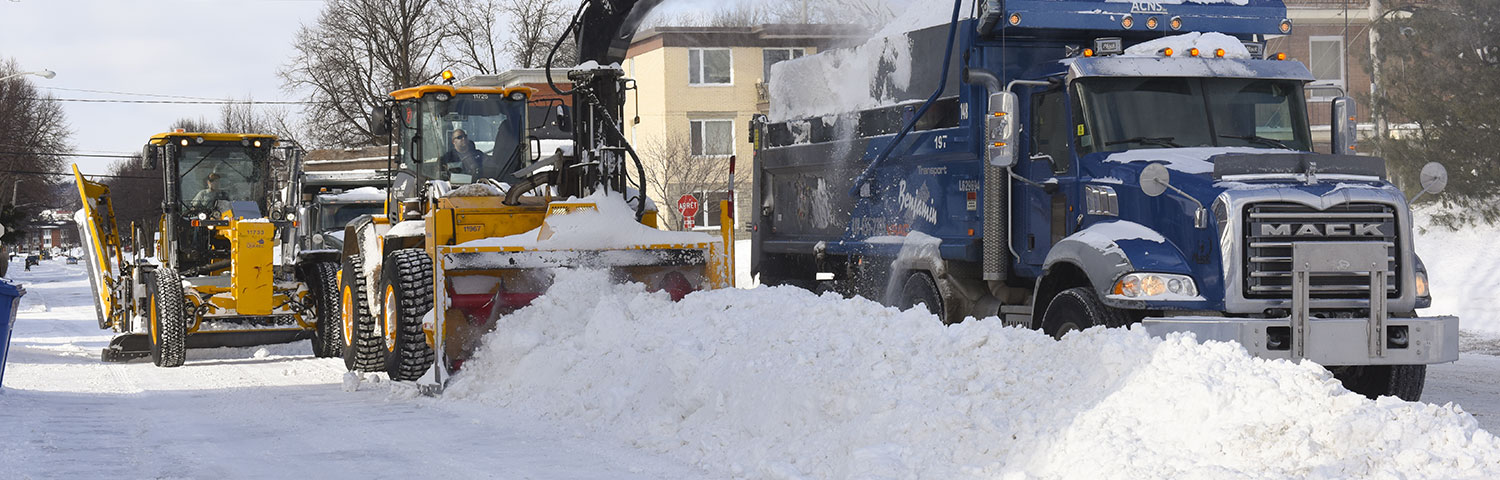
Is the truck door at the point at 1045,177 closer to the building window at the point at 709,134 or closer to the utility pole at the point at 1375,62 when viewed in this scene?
the utility pole at the point at 1375,62

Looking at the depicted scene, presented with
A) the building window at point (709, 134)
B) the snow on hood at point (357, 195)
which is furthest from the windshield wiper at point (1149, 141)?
the building window at point (709, 134)

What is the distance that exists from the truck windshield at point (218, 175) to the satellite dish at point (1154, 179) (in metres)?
11.4

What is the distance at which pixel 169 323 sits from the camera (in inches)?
556

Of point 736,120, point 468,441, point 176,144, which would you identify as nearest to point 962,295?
point 468,441

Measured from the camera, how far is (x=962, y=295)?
10570 mm

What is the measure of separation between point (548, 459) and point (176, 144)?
10527 mm

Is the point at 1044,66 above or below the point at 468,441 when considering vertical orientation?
above

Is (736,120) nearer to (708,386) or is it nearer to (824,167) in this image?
(824,167)

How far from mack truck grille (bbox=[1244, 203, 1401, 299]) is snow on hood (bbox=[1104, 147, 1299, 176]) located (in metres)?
0.55

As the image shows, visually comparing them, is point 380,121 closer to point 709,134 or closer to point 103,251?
point 103,251

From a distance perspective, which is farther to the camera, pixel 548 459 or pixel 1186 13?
pixel 1186 13

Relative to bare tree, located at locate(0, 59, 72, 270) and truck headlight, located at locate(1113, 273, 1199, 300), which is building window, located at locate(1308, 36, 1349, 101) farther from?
bare tree, located at locate(0, 59, 72, 270)

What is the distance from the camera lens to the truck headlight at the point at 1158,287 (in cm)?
822

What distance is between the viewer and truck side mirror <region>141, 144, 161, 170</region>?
Answer: 1563cm
